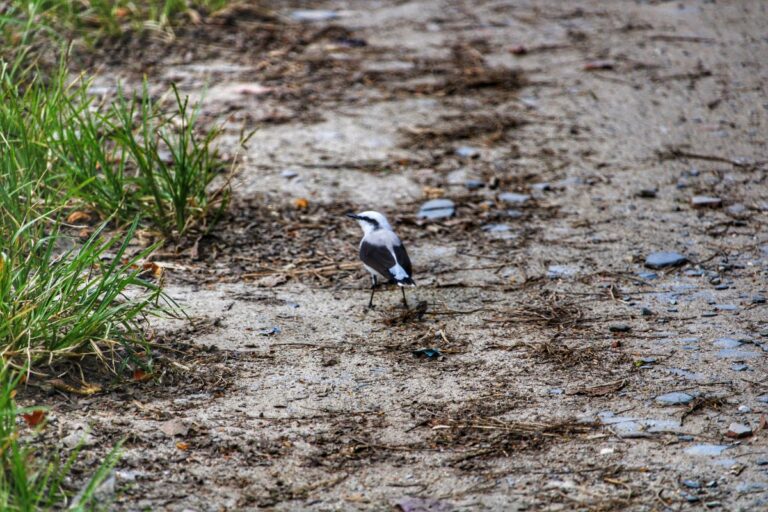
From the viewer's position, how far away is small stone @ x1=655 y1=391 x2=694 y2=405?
3.45 meters

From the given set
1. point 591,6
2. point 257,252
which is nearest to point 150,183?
point 257,252

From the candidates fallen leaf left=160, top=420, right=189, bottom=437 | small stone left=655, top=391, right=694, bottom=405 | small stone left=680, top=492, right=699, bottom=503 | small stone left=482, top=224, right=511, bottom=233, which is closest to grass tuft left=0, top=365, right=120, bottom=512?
fallen leaf left=160, top=420, right=189, bottom=437

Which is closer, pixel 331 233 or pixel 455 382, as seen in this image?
pixel 455 382

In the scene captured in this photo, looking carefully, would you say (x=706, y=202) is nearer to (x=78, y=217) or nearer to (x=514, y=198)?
(x=514, y=198)

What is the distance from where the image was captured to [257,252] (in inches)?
193

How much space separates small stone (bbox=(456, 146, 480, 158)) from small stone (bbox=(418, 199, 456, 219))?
0.64 meters

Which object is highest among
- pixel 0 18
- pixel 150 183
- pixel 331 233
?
pixel 0 18

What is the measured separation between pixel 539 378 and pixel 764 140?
10.7 ft

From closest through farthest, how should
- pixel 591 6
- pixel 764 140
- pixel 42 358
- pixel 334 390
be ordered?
pixel 42 358 → pixel 334 390 → pixel 764 140 → pixel 591 6

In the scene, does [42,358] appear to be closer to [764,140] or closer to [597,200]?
[597,200]

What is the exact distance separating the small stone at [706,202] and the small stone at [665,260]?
672 millimetres

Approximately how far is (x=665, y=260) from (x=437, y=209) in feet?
4.52

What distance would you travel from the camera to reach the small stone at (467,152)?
6004mm

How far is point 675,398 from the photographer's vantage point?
3.48 metres
